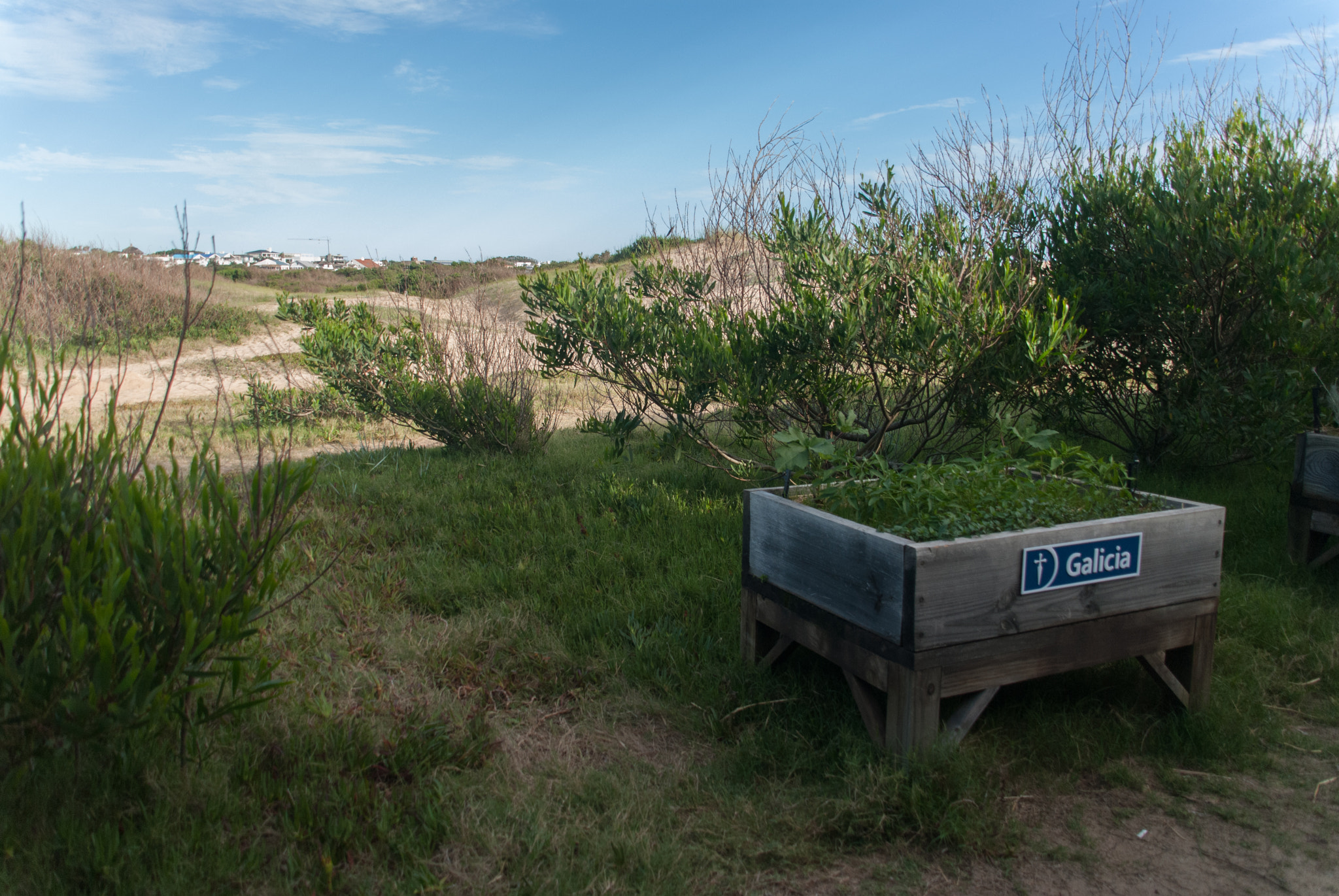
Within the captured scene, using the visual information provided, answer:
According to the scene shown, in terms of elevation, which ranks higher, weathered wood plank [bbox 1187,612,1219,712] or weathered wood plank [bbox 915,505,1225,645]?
weathered wood plank [bbox 915,505,1225,645]

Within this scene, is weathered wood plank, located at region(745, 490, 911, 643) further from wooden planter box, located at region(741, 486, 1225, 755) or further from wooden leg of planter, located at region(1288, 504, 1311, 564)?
wooden leg of planter, located at region(1288, 504, 1311, 564)

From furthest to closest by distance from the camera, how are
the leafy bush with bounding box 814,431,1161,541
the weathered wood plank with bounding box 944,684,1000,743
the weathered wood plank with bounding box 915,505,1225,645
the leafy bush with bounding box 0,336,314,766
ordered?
the leafy bush with bounding box 814,431,1161,541, the weathered wood plank with bounding box 944,684,1000,743, the weathered wood plank with bounding box 915,505,1225,645, the leafy bush with bounding box 0,336,314,766

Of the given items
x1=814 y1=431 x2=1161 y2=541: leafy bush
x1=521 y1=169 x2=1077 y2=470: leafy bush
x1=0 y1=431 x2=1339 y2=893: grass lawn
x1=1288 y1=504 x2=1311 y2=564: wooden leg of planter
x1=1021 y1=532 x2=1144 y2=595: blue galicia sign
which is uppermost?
x1=521 y1=169 x2=1077 y2=470: leafy bush

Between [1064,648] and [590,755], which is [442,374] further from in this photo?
[1064,648]

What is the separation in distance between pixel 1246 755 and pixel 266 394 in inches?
428

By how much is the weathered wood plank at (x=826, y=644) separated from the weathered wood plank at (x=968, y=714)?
0.27 meters

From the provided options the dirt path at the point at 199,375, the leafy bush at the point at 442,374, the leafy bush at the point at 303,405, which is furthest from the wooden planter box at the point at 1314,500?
the dirt path at the point at 199,375

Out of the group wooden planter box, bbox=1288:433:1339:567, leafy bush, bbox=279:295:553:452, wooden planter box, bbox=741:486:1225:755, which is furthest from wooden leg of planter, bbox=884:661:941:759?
leafy bush, bbox=279:295:553:452

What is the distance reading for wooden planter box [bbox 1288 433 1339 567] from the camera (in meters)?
4.55

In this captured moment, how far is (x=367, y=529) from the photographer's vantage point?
217 inches

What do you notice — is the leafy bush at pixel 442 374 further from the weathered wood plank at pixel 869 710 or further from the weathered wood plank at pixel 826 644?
the weathered wood plank at pixel 869 710

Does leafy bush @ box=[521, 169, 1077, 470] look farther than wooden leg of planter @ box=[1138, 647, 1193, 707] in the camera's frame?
Yes

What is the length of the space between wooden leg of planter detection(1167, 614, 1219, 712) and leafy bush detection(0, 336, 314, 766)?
10.9ft

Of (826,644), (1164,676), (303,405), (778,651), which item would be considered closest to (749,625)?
(778,651)
